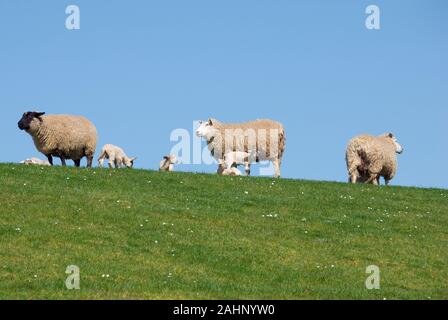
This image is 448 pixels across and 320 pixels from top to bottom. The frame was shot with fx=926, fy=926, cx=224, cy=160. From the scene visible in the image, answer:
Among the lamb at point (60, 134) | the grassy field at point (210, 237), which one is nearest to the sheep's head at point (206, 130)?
the lamb at point (60, 134)

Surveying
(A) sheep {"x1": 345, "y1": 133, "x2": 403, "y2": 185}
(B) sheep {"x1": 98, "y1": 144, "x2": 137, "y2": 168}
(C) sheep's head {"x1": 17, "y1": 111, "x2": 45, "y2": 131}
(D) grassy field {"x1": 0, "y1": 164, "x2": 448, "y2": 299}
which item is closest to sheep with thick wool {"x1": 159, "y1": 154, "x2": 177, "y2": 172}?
(B) sheep {"x1": 98, "y1": 144, "x2": 137, "y2": 168}

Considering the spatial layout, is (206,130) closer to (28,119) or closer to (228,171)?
(228,171)

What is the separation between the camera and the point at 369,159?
40188 millimetres

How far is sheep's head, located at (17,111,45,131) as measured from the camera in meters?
39.3

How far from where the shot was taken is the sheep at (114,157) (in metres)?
46.4

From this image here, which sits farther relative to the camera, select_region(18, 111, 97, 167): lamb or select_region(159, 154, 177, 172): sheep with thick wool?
select_region(159, 154, 177, 172): sheep with thick wool

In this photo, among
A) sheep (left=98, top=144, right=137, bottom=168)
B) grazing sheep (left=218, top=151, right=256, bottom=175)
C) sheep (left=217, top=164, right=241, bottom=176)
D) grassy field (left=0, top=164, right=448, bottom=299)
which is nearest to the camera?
grassy field (left=0, top=164, right=448, bottom=299)

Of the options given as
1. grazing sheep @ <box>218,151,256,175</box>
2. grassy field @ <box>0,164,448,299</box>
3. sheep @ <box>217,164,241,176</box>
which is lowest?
grassy field @ <box>0,164,448,299</box>

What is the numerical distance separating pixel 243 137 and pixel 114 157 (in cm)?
816

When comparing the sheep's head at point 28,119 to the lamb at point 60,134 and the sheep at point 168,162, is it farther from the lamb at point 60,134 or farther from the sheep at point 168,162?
the sheep at point 168,162

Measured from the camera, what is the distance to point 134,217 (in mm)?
26266

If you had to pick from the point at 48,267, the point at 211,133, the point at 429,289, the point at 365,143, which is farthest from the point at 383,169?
the point at 48,267

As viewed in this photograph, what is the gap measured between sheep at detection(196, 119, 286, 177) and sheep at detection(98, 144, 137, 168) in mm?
6222

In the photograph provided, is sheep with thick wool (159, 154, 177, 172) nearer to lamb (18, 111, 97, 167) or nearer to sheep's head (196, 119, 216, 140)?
sheep's head (196, 119, 216, 140)
